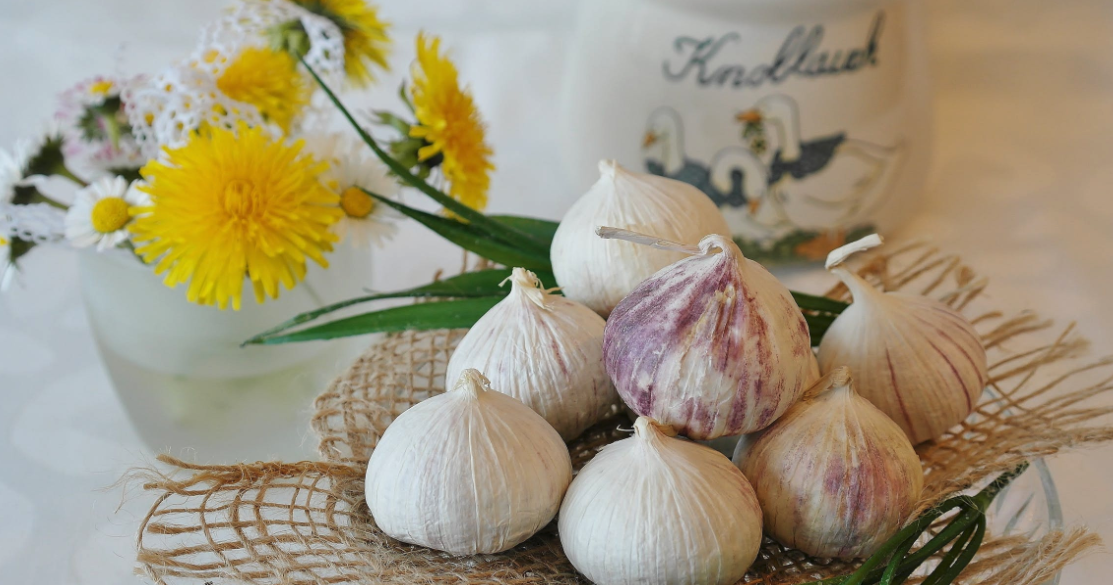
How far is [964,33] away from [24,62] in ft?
2.44

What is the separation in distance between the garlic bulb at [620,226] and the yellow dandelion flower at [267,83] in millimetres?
164

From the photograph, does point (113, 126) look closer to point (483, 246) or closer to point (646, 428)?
point (483, 246)

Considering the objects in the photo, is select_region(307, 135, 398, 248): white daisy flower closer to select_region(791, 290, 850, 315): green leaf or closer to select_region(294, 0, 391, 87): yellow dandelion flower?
select_region(294, 0, 391, 87): yellow dandelion flower

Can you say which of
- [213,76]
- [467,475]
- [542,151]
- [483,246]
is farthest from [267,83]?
[542,151]

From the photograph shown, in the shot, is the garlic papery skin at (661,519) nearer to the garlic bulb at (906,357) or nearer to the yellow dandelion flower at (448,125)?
the garlic bulb at (906,357)

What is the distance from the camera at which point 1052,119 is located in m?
0.75

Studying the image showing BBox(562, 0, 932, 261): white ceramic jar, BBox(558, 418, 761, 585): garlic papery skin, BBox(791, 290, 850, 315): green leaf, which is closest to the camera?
BBox(558, 418, 761, 585): garlic papery skin

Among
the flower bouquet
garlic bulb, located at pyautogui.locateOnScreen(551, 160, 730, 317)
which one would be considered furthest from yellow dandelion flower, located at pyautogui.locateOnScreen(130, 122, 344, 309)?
garlic bulb, located at pyautogui.locateOnScreen(551, 160, 730, 317)

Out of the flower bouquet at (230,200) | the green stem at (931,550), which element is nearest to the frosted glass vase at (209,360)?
the flower bouquet at (230,200)

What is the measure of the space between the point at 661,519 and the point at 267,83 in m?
0.27

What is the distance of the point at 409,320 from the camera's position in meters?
0.38

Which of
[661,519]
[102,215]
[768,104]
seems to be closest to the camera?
[661,519]

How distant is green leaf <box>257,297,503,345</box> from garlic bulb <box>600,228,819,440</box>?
10 centimetres

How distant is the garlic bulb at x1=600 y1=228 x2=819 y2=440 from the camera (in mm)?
270
